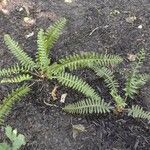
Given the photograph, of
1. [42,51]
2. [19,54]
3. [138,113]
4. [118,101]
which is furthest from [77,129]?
[19,54]

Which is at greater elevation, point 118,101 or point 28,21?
point 28,21

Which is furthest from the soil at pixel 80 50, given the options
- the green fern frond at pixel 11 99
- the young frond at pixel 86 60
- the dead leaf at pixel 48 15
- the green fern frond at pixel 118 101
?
the young frond at pixel 86 60

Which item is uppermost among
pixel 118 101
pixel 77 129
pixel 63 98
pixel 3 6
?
pixel 3 6

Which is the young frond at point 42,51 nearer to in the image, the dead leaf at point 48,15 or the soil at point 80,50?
the soil at point 80,50

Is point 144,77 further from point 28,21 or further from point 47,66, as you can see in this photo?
point 28,21

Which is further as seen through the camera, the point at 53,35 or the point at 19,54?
the point at 53,35

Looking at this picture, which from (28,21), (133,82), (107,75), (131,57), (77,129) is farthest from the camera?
(28,21)

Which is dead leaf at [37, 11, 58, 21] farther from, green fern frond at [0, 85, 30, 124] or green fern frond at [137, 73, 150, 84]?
green fern frond at [137, 73, 150, 84]
